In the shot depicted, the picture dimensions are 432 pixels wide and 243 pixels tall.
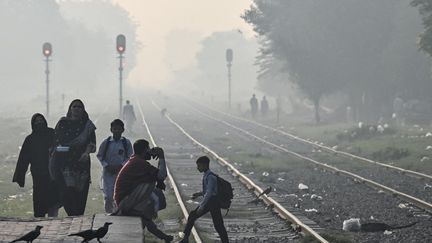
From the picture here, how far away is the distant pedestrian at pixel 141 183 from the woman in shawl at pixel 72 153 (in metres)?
1.29

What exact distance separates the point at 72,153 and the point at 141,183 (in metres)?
1.77

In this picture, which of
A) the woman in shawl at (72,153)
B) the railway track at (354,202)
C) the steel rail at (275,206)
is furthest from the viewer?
the railway track at (354,202)

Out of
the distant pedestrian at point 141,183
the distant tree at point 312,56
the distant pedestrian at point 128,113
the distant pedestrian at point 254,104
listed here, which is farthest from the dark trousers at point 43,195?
the distant pedestrian at point 254,104

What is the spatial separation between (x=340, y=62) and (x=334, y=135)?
1062 centimetres

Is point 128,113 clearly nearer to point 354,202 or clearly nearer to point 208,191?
point 354,202

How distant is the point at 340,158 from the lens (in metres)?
25.5

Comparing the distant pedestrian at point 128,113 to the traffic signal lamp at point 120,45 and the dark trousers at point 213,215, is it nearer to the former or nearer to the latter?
the traffic signal lamp at point 120,45

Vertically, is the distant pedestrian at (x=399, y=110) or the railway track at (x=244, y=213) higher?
the distant pedestrian at (x=399, y=110)

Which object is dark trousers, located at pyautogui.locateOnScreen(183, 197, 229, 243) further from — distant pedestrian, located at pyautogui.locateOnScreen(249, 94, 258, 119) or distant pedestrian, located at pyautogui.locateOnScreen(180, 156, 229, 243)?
distant pedestrian, located at pyautogui.locateOnScreen(249, 94, 258, 119)

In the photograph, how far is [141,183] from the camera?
10.1 meters

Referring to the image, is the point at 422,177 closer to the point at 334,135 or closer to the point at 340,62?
the point at 334,135

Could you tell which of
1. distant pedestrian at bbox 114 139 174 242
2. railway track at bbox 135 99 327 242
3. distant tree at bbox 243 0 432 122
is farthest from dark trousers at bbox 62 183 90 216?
distant tree at bbox 243 0 432 122

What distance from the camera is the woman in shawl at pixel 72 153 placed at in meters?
11.3

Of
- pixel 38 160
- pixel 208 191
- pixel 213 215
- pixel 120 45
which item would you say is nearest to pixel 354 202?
pixel 213 215
